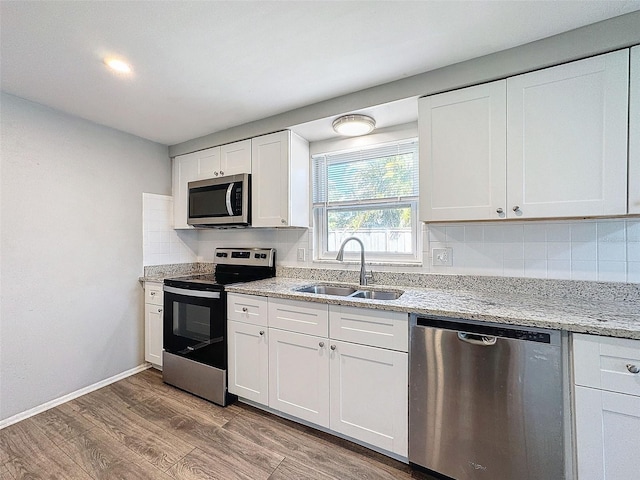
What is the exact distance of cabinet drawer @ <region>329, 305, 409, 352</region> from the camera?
1.53m

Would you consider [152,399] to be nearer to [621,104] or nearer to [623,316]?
[623,316]

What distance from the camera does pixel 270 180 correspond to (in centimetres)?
239

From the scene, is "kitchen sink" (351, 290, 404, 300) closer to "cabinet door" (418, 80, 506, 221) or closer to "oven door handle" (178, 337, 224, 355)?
"cabinet door" (418, 80, 506, 221)

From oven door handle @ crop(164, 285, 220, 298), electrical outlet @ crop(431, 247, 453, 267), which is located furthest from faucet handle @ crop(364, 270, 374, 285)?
oven door handle @ crop(164, 285, 220, 298)

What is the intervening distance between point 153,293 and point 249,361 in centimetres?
131

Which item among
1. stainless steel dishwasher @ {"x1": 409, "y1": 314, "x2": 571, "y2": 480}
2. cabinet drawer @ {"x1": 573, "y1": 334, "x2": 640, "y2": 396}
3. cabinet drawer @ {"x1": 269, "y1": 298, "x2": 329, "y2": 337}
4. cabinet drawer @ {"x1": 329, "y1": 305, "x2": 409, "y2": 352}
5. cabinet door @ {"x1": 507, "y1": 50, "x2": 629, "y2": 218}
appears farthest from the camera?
cabinet drawer @ {"x1": 269, "y1": 298, "x2": 329, "y2": 337}

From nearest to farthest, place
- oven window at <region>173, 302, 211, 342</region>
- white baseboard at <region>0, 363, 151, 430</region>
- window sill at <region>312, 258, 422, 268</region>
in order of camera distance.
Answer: white baseboard at <region>0, 363, 151, 430</region>, window sill at <region>312, 258, 422, 268</region>, oven window at <region>173, 302, 211, 342</region>

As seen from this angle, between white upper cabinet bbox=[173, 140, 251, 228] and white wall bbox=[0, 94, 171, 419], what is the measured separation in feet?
0.96

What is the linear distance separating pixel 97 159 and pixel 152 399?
6.71 feet

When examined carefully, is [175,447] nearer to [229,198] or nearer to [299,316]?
[299,316]

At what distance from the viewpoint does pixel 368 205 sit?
93.5 inches

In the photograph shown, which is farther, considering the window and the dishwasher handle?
the window

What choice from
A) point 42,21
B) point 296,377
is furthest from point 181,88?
point 296,377

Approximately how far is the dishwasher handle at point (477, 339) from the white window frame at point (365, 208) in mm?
813
